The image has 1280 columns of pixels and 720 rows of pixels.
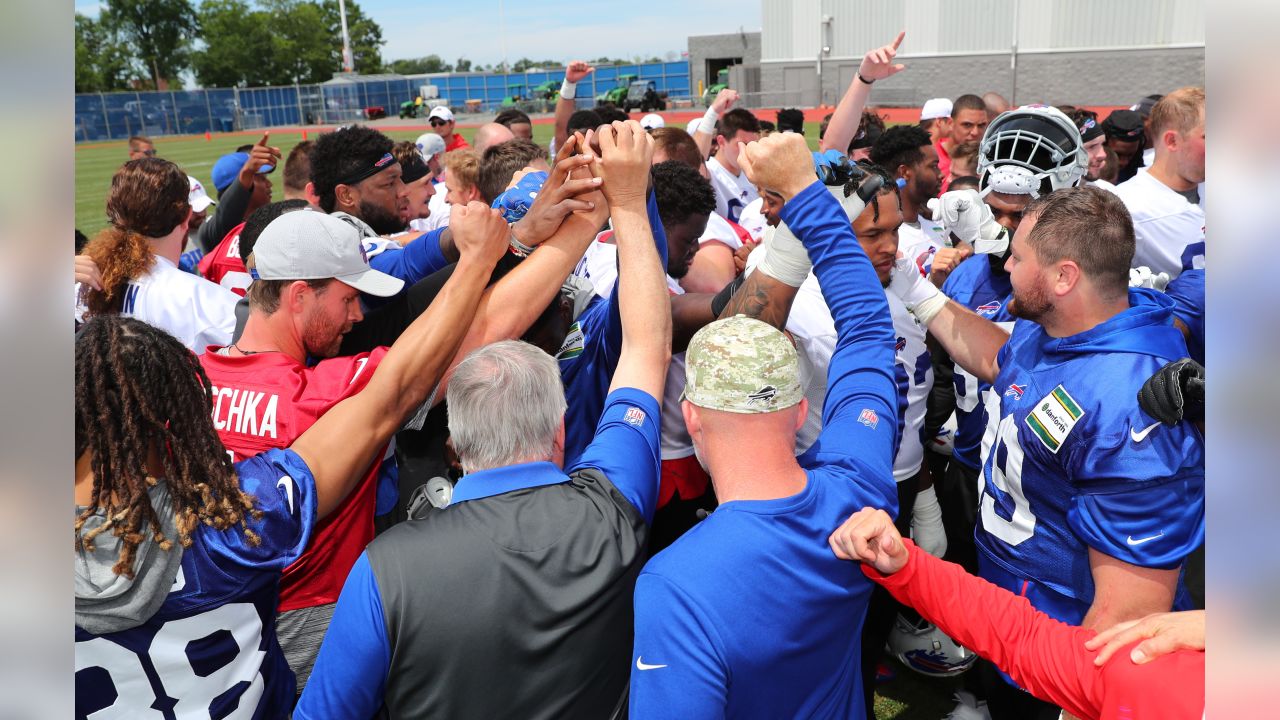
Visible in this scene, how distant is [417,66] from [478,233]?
119 m

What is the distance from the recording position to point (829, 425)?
A: 2.32m

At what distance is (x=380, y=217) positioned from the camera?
492cm

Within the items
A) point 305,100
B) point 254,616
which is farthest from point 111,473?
point 305,100

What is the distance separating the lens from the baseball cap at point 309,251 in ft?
8.88

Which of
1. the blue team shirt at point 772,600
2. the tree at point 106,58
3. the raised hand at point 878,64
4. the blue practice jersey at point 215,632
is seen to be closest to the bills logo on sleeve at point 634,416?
the blue team shirt at point 772,600

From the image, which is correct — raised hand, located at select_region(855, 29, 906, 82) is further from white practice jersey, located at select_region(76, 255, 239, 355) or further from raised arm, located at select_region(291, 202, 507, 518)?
white practice jersey, located at select_region(76, 255, 239, 355)

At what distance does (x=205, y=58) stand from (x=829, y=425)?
94576mm

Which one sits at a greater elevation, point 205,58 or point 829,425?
point 205,58

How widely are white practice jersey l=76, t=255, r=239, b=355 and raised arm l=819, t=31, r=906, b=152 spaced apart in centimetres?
376

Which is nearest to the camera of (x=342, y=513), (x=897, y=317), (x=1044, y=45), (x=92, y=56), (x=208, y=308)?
(x=342, y=513)

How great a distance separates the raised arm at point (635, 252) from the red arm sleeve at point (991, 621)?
2.75ft

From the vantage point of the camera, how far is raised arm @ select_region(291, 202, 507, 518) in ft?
7.43

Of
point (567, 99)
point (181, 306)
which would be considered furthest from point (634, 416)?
point (567, 99)
